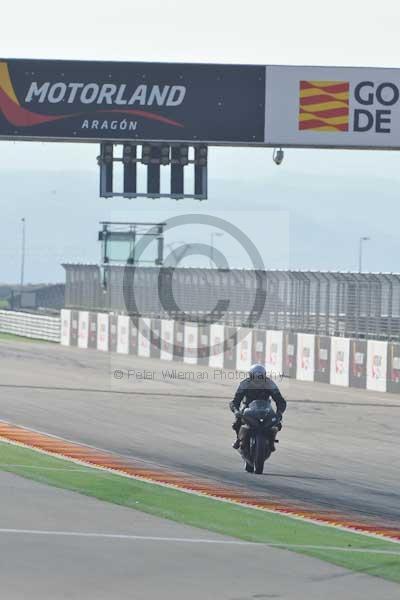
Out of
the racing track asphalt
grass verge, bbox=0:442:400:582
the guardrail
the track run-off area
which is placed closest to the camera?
grass verge, bbox=0:442:400:582

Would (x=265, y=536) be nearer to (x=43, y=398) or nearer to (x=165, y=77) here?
(x=165, y=77)

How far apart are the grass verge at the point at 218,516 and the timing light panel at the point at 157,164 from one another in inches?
328

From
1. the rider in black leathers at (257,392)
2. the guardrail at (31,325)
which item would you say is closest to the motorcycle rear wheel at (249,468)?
the rider in black leathers at (257,392)

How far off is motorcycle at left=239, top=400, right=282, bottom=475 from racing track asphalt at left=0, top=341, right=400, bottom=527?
0.83 feet

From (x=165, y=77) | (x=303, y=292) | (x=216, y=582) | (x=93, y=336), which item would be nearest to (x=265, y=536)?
(x=216, y=582)

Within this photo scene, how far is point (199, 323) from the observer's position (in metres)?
44.4

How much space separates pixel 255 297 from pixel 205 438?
20.1 m

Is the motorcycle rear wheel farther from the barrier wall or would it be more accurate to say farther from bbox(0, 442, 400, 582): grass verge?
the barrier wall

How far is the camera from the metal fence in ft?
116

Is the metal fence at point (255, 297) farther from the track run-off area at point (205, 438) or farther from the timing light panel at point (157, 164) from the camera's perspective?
the timing light panel at point (157, 164)

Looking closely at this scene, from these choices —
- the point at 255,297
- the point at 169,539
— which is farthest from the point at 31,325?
the point at 169,539

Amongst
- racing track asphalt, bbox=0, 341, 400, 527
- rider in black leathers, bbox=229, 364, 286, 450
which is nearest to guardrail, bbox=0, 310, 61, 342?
racing track asphalt, bbox=0, 341, 400, 527

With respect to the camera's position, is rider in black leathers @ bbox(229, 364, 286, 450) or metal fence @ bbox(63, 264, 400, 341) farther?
metal fence @ bbox(63, 264, 400, 341)

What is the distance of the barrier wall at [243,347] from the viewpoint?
33.7 m
